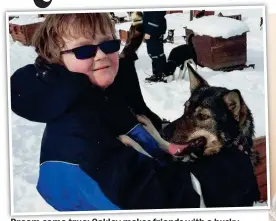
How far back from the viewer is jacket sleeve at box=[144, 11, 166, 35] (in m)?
2.46

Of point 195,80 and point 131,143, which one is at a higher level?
point 195,80

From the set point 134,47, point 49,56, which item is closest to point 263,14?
point 134,47

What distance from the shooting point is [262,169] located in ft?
8.32

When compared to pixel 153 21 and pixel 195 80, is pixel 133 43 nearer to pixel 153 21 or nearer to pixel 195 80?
pixel 153 21

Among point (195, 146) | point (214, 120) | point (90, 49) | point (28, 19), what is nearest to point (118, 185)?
point (195, 146)

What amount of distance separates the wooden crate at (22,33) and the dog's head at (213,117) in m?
0.82

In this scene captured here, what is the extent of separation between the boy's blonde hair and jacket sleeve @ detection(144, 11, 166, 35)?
0.61ft

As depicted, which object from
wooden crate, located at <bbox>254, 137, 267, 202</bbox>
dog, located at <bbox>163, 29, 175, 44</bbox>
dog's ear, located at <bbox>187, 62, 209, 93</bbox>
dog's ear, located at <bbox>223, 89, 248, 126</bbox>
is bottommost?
wooden crate, located at <bbox>254, 137, 267, 202</bbox>

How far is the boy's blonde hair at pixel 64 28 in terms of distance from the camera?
2432 millimetres

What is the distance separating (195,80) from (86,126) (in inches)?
23.4

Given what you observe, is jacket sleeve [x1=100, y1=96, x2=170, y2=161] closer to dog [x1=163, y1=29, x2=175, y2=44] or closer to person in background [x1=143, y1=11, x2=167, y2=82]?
person in background [x1=143, y1=11, x2=167, y2=82]

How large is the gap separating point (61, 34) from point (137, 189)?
848 millimetres

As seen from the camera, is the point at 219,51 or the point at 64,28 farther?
the point at 219,51

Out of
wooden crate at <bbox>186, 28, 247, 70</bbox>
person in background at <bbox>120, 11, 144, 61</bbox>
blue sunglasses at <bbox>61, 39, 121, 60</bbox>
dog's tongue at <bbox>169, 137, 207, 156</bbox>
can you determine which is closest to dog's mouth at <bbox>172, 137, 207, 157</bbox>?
dog's tongue at <bbox>169, 137, 207, 156</bbox>
